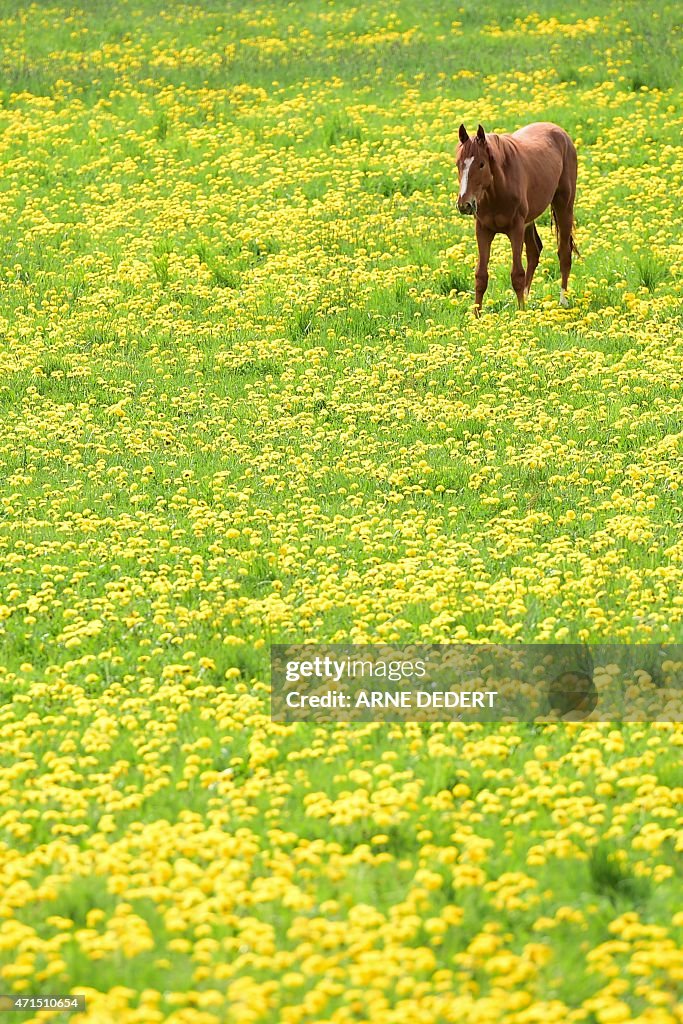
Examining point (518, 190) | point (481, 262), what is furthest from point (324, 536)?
point (518, 190)

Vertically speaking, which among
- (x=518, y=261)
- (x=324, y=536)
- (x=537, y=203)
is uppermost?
(x=537, y=203)

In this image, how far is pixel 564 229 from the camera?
17.6 metres

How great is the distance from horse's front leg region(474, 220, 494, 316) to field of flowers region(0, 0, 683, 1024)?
0.98 ft

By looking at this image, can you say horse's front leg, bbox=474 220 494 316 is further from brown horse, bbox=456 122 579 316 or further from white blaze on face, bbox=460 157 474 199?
white blaze on face, bbox=460 157 474 199

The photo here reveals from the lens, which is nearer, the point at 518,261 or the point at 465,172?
the point at 465,172

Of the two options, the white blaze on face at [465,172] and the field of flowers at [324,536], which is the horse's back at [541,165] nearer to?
the white blaze on face at [465,172]

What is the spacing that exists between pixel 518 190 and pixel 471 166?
0.92 meters

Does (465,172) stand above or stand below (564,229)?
above

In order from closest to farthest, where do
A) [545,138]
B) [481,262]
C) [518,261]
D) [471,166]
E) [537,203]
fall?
1. [471,166]
2. [481,262]
3. [518,261]
4. [537,203]
5. [545,138]

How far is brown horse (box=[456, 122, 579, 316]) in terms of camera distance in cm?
1554

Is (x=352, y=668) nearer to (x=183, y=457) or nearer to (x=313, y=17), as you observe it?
(x=183, y=457)

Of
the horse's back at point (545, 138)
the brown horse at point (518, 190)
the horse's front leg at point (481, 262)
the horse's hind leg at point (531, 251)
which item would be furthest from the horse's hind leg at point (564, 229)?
the horse's front leg at point (481, 262)

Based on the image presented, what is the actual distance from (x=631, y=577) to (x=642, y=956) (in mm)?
Result: 4437

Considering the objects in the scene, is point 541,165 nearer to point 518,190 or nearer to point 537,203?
point 537,203
